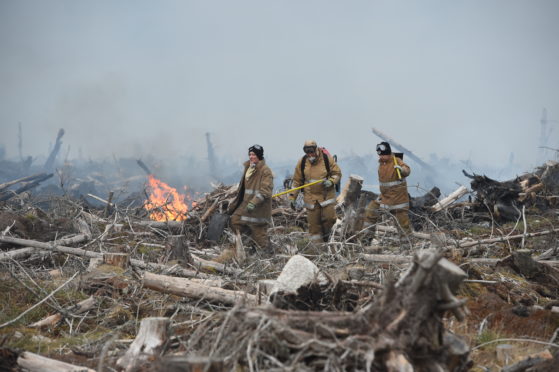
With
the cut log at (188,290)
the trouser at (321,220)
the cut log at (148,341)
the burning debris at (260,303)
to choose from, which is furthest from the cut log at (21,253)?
the trouser at (321,220)

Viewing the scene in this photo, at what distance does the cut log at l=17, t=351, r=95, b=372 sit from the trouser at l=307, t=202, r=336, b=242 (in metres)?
5.40

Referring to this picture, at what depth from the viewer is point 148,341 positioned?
8.77 feet

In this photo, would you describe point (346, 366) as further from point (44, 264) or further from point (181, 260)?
point (44, 264)

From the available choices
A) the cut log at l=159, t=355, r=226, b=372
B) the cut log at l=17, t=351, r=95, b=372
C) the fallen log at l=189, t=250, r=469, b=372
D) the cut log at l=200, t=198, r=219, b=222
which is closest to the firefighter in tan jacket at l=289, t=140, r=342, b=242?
the cut log at l=200, t=198, r=219, b=222

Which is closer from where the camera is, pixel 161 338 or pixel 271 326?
pixel 271 326

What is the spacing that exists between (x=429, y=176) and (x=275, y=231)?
106ft

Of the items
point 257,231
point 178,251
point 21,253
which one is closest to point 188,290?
point 178,251

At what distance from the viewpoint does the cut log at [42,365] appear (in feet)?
8.66

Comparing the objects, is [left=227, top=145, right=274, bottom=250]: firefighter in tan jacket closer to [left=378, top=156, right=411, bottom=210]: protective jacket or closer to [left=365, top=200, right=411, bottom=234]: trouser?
[left=365, top=200, right=411, bottom=234]: trouser

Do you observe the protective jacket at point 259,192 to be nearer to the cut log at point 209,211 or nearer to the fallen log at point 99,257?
the cut log at point 209,211

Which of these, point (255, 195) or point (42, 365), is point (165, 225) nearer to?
point (255, 195)

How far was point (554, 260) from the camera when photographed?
18.9ft

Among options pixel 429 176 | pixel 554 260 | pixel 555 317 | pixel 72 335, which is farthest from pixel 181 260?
pixel 429 176

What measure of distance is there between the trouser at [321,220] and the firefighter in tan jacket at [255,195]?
2.80ft
